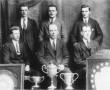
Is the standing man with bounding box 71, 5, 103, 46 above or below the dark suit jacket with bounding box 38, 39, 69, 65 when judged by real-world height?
above

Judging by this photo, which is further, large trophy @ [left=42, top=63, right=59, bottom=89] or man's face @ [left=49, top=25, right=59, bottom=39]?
man's face @ [left=49, top=25, right=59, bottom=39]

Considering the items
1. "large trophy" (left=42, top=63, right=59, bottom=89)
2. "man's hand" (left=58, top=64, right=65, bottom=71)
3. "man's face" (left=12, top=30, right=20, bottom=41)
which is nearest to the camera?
"large trophy" (left=42, top=63, right=59, bottom=89)

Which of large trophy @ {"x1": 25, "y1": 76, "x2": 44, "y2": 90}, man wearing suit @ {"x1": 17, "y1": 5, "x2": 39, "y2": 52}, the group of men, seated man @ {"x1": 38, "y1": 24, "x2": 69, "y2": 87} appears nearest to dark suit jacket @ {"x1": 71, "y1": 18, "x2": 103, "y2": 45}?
the group of men

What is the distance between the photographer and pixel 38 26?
2.76 metres

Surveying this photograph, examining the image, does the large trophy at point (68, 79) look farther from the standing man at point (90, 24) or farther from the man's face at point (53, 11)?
the man's face at point (53, 11)

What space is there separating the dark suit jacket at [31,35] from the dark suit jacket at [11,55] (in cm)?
7

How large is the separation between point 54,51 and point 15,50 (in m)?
0.37

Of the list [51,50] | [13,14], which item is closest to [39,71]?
[51,50]

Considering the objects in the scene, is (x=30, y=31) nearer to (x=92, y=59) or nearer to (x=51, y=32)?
(x=51, y=32)

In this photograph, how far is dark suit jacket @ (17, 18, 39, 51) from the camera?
9.05ft

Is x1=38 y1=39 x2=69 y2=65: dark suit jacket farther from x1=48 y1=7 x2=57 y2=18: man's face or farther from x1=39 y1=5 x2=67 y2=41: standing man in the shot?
x1=48 y1=7 x2=57 y2=18: man's face

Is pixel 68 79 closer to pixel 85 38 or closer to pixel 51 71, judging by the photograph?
pixel 51 71

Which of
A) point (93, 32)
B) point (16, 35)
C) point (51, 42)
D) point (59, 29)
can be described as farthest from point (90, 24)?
point (16, 35)

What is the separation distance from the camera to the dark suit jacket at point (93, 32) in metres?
2.71
